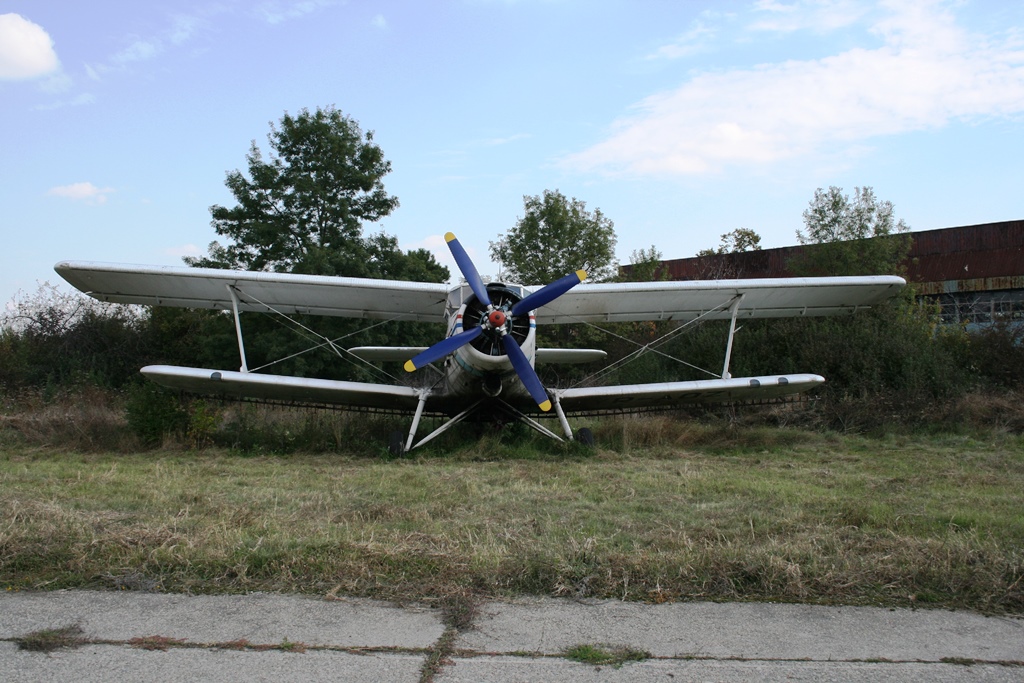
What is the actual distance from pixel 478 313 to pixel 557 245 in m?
18.1

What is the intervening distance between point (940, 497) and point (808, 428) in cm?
725

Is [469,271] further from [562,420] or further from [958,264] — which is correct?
[958,264]

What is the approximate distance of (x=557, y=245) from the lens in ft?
91.0

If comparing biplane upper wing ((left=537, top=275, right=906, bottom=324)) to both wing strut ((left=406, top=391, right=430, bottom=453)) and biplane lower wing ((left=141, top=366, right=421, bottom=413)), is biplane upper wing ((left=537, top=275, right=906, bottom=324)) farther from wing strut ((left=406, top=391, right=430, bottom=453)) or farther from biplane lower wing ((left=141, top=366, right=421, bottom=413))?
biplane lower wing ((left=141, top=366, right=421, bottom=413))

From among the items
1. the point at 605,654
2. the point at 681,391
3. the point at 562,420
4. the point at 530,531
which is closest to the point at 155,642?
the point at 605,654

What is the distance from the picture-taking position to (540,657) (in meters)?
3.18

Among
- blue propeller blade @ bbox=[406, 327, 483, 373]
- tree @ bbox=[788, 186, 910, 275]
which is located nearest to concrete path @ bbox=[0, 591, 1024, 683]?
blue propeller blade @ bbox=[406, 327, 483, 373]

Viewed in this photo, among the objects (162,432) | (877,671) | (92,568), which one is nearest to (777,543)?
(877,671)

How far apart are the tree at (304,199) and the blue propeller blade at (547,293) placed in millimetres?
15051

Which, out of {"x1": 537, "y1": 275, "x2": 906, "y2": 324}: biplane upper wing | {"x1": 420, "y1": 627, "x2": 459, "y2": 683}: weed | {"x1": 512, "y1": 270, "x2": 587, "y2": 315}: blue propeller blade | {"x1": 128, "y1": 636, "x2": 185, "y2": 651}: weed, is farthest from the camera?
{"x1": 537, "y1": 275, "x2": 906, "y2": 324}: biplane upper wing

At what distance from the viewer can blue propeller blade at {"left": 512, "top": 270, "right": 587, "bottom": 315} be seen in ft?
31.7

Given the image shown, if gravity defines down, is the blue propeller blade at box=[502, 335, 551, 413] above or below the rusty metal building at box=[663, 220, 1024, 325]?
below

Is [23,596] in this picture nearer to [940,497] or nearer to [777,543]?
[777,543]

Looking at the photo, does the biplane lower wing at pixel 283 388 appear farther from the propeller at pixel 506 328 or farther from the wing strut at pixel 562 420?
the wing strut at pixel 562 420
